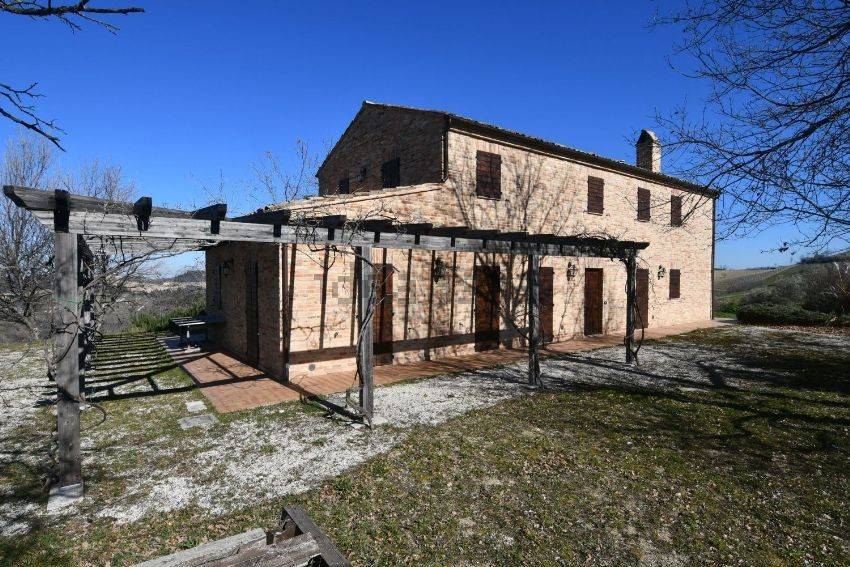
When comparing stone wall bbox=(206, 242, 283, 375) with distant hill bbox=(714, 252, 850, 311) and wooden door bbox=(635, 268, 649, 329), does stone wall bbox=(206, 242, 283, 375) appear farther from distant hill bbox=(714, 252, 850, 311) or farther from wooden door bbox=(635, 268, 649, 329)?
distant hill bbox=(714, 252, 850, 311)

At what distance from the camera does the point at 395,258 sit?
938cm

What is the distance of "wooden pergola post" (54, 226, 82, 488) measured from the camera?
158 inches

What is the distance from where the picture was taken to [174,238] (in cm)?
484

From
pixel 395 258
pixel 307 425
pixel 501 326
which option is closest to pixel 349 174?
pixel 395 258

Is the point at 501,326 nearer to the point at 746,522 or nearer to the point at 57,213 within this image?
the point at 746,522

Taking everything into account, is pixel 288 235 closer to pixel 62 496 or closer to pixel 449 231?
pixel 449 231

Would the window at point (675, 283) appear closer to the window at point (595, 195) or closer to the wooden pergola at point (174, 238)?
the window at point (595, 195)

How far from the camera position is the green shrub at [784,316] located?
58.1 feet

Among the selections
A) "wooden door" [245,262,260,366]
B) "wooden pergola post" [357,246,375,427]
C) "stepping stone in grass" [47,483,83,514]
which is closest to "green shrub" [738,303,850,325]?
"wooden pergola post" [357,246,375,427]

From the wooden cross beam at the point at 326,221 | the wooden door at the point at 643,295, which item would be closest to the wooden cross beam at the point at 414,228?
the wooden cross beam at the point at 326,221

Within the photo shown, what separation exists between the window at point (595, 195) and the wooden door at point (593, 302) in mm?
2037

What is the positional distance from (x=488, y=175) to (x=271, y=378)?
7.37 meters

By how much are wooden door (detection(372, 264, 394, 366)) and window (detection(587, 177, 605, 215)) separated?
8.08m

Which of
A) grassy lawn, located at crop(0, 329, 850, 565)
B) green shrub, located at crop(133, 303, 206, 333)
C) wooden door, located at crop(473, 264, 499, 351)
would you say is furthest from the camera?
green shrub, located at crop(133, 303, 206, 333)
